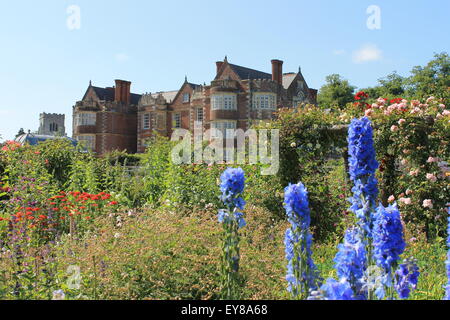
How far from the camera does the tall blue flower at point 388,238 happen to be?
2705 mm

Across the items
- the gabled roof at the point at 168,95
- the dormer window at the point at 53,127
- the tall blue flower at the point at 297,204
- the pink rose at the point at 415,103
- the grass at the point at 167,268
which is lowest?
the grass at the point at 167,268

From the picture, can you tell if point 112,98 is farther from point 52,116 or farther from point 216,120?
point 52,116

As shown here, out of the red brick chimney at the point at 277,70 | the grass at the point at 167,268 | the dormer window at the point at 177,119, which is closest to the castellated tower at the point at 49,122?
the dormer window at the point at 177,119

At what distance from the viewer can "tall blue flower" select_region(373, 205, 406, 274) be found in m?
2.71

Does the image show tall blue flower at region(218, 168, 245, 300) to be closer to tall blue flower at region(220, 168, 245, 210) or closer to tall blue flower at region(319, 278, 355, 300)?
tall blue flower at region(220, 168, 245, 210)

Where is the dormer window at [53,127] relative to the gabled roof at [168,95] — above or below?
above

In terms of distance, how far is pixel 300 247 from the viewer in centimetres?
313

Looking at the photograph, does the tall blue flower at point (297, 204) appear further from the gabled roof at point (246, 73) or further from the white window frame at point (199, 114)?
the white window frame at point (199, 114)

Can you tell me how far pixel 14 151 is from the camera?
38.3ft

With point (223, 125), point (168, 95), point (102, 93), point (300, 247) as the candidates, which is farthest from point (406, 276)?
point (102, 93)

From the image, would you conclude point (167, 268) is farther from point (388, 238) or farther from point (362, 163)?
point (388, 238)

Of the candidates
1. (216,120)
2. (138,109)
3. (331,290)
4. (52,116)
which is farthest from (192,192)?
(52,116)

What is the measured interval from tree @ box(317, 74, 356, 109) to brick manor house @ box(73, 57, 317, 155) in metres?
1.51
